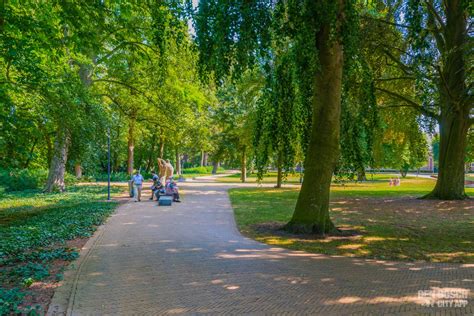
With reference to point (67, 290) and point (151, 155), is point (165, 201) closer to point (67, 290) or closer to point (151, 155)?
point (67, 290)

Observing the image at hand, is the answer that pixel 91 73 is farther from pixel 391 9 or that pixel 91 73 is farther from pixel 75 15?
pixel 391 9

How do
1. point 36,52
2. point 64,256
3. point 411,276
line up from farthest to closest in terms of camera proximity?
1. point 36,52
2. point 64,256
3. point 411,276

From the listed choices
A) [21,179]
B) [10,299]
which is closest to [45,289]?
[10,299]

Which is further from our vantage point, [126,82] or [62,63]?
[126,82]

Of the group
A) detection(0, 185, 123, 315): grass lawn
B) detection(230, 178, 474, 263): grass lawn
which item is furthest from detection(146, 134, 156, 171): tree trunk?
detection(230, 178, 474, 263): grass lawn

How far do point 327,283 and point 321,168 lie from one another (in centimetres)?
458

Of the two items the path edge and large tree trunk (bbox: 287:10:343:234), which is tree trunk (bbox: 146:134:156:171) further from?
the path edge

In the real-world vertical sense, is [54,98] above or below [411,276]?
above

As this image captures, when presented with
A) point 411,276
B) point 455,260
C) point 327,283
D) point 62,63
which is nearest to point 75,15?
point 62,63

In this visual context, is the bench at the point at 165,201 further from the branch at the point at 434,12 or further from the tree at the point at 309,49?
the branch at the point at 434,12

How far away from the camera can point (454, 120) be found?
1812 cm

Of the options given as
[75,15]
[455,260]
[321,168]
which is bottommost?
[455,260]

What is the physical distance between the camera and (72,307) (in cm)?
495

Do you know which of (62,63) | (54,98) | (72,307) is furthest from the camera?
(62,63)
